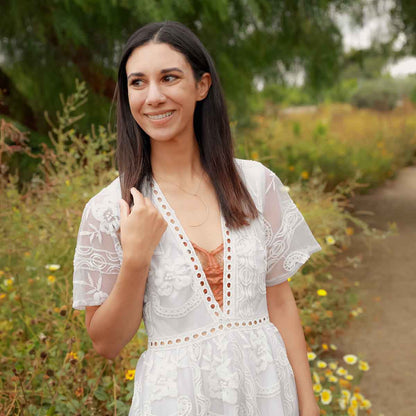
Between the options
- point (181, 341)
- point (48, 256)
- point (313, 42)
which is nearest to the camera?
point (181, 341)

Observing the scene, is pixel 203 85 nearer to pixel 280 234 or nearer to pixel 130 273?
pixel 280 234

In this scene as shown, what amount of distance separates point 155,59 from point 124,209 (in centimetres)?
38

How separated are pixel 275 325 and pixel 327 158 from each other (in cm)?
645

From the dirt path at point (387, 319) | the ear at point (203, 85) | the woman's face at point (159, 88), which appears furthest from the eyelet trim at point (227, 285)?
the dirt path at point (387, 319)

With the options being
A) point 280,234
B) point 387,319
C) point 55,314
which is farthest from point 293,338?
point 387,319

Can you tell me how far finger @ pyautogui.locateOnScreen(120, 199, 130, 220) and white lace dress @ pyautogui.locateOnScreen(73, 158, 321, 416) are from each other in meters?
0.05

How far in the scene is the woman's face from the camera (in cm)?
136

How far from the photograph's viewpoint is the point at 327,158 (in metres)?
7.71

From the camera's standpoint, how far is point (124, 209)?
1290mm

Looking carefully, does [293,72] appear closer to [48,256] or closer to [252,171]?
[48,256]

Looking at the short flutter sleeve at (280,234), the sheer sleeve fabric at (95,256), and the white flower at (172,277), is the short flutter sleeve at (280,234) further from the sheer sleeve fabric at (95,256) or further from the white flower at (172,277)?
the sheer sleeve fabric at (95,256)

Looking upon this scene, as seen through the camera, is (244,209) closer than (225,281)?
No

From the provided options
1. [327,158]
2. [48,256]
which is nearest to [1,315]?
[48,256]

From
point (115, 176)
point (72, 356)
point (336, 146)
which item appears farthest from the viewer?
point (336, 146)
